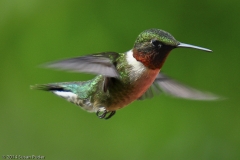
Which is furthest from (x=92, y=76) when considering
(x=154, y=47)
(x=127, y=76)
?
(x=154, y=47)

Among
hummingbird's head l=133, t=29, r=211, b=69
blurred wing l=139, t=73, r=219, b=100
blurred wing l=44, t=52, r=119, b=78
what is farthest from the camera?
blurred wing l=139, t=73, r=219, b=100

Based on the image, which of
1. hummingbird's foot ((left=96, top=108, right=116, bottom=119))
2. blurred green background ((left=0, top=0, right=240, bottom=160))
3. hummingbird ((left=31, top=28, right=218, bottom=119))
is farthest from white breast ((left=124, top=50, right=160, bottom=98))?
blurred green background ((left=0, top=0, right=240, bottom=160))

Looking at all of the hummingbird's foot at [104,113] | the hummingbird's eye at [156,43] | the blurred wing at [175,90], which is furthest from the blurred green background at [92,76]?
the hummingbird's eye at [156,43]

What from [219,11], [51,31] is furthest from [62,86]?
[219,11]

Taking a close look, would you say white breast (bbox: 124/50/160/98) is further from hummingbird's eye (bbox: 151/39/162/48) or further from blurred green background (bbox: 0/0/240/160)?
blurred green background (bbox: 0/0/240/160)

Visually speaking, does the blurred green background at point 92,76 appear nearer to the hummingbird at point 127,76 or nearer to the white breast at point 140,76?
the hummingbird at point 127,76

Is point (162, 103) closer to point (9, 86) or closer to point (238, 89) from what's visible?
point (238, 89)

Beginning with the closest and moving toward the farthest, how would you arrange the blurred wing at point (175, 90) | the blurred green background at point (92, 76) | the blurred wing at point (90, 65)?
the blurred wing at point (90, 65) → the blurred wing at point (175, 90) → the blurred green background at point (92, 76)
